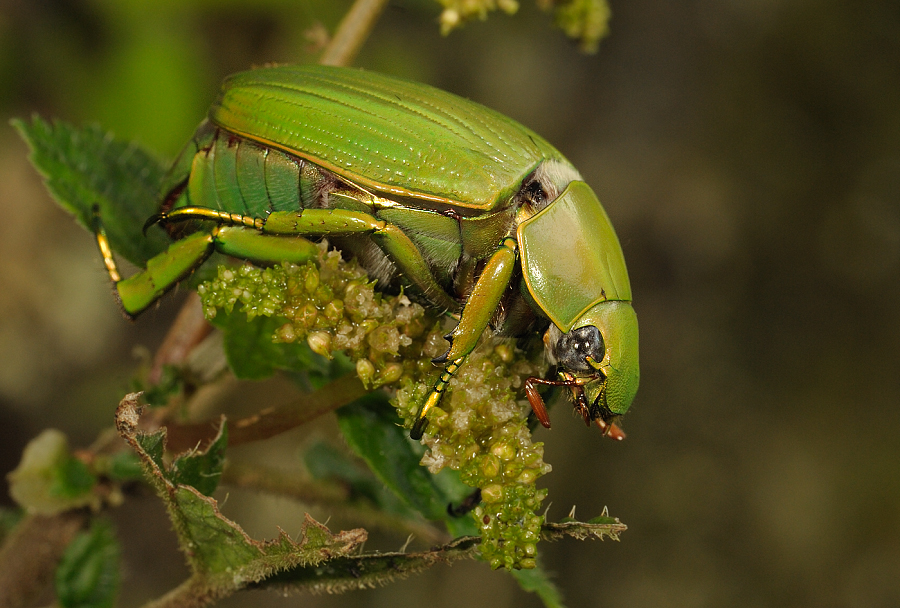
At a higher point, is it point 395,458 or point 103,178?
point 103,178

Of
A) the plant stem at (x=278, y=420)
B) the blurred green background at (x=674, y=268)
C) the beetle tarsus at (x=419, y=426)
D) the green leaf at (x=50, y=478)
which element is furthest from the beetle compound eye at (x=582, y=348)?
the blurred green background at (x=674, y=268)

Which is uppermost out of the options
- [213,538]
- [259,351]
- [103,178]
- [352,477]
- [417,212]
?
[417,212]

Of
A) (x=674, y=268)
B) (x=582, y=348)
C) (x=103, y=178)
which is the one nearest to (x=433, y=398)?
(x=582, y=348)

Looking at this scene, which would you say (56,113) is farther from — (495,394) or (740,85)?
(740,85)

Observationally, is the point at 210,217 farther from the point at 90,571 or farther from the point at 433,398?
the point at 90,571

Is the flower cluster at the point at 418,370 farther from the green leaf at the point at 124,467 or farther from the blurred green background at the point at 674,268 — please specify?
the blurred green background at the point at 674,268

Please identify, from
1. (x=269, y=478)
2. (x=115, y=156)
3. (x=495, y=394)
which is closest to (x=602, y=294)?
(x=495, y=394)

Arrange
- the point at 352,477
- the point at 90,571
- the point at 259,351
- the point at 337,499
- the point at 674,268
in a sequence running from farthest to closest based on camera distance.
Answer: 1. the point at 674,268
2. the point at 352,477
3. the point at 337,499
4. the point at 90,571
5. the point at 259,351
